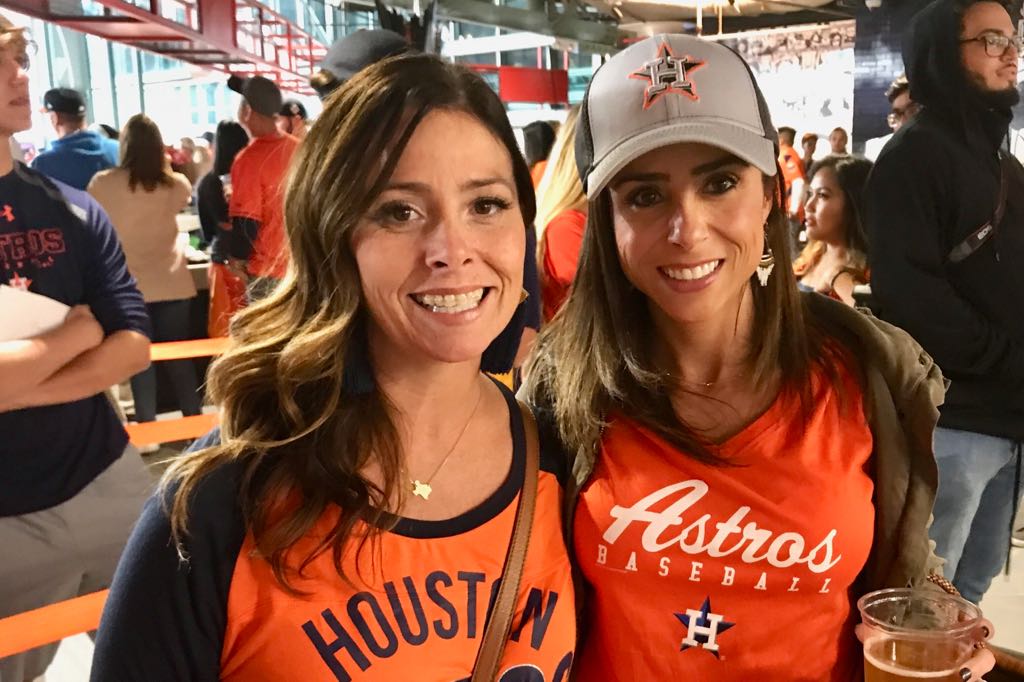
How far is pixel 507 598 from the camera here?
129 centimetres

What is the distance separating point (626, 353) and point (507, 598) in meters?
0.54

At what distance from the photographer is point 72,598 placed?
7.09ft

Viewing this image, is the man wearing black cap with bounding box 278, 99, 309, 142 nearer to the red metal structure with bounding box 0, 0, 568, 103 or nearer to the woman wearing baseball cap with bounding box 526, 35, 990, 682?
the red metal structure with bounding box 0, 0, 568, 103

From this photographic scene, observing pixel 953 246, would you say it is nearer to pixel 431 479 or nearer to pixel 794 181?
pixel 431 479

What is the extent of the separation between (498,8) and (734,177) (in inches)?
390

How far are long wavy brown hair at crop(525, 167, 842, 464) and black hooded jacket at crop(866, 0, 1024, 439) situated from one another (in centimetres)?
85

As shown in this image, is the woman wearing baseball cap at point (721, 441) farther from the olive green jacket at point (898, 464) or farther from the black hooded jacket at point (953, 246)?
the black hooded jacket at point (953, 246)

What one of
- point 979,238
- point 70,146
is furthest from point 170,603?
point 70,146

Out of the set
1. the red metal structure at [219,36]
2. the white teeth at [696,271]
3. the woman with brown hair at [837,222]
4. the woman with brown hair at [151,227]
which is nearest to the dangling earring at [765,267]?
the white teeth at [696,271]

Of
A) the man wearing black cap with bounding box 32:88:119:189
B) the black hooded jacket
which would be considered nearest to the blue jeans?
the black hooded jacket

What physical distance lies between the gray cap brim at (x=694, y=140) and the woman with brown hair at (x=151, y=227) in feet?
13.3

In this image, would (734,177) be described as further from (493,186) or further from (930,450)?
(930,450)

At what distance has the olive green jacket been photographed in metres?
1.43

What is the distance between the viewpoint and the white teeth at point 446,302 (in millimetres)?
1255
